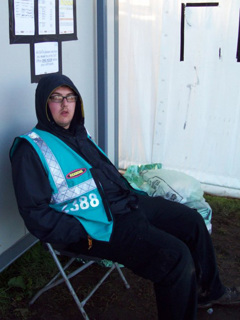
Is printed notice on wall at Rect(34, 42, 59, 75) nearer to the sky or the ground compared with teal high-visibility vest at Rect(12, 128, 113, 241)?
nearer to the sky

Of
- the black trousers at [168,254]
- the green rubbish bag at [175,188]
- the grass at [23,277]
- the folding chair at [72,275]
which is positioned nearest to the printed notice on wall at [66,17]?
the green rubbish bag at [175,188]

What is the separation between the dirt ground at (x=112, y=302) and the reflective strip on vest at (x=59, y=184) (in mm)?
867

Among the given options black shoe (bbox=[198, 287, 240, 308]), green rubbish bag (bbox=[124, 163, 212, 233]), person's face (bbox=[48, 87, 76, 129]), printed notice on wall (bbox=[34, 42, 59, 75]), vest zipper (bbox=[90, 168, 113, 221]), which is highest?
printed notice on wall (bbox=[34, 42, 59, 75])

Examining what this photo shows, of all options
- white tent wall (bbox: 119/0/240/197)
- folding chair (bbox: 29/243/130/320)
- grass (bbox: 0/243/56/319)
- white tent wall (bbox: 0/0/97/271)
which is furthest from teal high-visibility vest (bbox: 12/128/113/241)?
white tent wall (bbox: 119/0/240/197)

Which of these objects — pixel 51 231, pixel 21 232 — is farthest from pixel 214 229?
pixel 51 231

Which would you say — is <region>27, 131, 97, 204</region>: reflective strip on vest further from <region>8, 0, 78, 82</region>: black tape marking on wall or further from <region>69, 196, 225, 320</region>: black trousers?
<region>8, 0, 78, 82</region>: black tape marking on wall

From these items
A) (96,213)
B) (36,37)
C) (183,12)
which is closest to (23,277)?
(96,213)

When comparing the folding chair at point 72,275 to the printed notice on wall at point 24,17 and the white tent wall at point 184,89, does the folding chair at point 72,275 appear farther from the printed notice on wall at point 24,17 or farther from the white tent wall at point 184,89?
the white tent wall at point 184,89

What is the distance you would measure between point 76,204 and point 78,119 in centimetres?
63

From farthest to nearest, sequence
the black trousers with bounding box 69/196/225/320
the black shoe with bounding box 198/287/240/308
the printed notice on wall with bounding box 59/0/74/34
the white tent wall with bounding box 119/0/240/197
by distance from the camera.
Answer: the white tent wall with bounding box 119/0/240/197 → the printed notice on wall with bounding box 59/0/74/34 → the black shoe with bounding box 198/287/240/308 → the black trousers with bounding box 69/196/225/320

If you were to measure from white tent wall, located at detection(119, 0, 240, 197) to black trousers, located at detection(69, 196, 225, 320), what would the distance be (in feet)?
5.78

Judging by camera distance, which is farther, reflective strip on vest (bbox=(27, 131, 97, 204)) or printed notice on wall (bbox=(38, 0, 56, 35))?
printed notice on wall (bbox=(38, 0, 56, 35))

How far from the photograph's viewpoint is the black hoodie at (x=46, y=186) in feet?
7.16

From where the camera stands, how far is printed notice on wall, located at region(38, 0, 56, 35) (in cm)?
285
